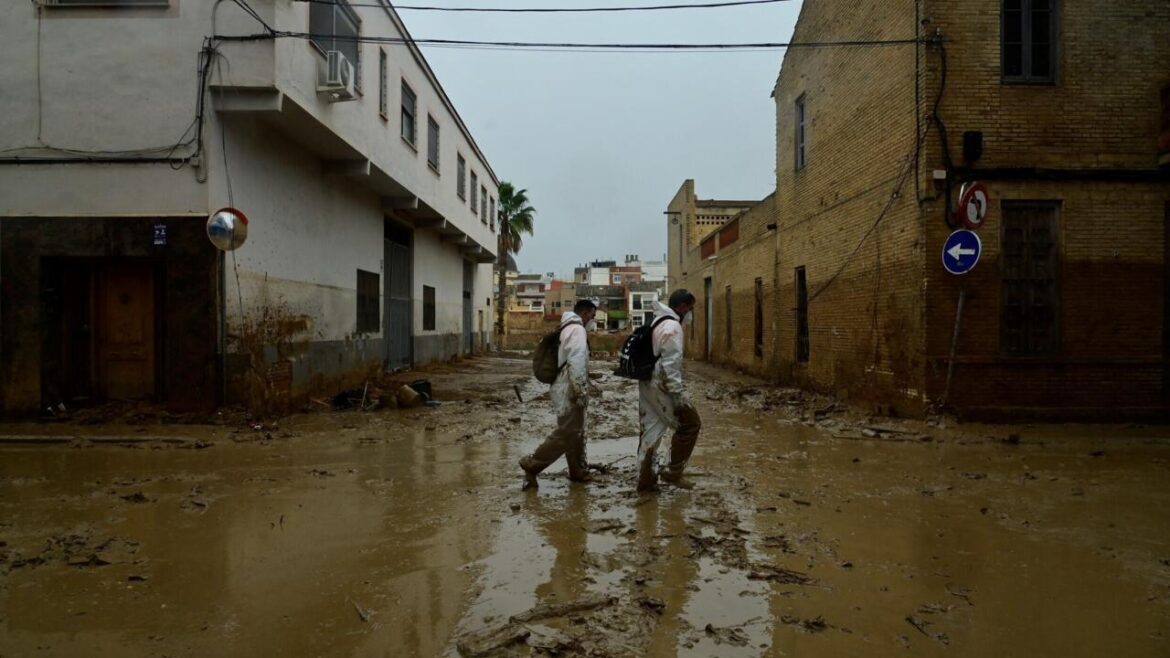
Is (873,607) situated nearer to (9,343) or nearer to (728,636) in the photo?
(728,636)

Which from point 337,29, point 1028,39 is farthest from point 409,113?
point 1028,39

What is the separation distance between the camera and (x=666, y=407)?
629cm

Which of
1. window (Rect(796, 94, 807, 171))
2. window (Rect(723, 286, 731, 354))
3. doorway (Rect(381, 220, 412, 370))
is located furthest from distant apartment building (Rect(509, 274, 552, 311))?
window (Rect(796, 94, 807, 171))

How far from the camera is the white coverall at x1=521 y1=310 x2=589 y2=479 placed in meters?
6.34

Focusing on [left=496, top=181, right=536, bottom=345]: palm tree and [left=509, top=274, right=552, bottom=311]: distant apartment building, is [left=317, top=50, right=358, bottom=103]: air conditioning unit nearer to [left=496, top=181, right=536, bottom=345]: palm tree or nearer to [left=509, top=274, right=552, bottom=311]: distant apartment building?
[left=496, top=181, right=536, bottom=345]: palm tree

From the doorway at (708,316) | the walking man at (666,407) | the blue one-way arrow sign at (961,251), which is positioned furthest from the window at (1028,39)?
the doorway at (708,316)

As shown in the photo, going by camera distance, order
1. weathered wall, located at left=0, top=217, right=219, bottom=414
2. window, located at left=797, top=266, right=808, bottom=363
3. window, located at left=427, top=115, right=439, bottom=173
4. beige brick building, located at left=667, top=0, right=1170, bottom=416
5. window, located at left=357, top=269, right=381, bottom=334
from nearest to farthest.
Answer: weathered wall, located at left=0, top=217, right=219, bottom=414 → beige brick building, located at left=667, top=0, right=1170, bottom=416 → window, located at left=357, top=269, right=381, bottom=334 → window, located at left=797, top=266, right=808, bottom=363 → window, located at left=427, top=115, right=439, bottom=173

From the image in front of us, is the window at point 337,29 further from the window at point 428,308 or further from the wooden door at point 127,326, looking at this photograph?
the window at point 428,308

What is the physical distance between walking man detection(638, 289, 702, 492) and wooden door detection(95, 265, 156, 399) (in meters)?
7.61

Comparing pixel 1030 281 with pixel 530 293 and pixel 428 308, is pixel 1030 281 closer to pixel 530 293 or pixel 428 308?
pixel 428 308

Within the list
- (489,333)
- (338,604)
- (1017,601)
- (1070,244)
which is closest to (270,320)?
(338,604)

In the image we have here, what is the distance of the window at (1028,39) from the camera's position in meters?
10.0

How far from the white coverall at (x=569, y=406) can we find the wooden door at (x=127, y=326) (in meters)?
6.75

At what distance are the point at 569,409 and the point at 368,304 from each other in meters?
10.3
